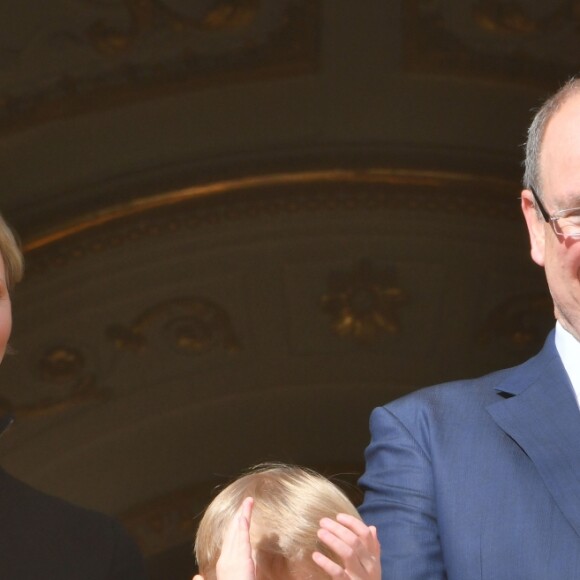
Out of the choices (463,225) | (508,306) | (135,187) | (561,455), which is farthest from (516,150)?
(561,455)

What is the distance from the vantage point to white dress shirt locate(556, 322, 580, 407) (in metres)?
1.92

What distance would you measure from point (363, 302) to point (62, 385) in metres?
1.38

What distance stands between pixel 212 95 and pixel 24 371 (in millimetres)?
1636

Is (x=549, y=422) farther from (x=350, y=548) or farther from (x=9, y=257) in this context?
(x=9, y=257)

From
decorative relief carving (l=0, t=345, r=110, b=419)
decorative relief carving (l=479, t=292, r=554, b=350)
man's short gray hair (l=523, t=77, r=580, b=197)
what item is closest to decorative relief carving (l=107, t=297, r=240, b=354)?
decorative relief carving (l=0, t=345, r=110, b=419)

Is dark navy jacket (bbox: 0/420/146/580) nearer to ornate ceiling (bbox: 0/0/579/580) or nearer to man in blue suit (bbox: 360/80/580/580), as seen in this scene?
man in blue suit (bbox: 360/80/580/580)

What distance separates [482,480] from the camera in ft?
6.02

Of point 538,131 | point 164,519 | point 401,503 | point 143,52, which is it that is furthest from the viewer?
point 164,519

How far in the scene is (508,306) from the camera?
6242mm

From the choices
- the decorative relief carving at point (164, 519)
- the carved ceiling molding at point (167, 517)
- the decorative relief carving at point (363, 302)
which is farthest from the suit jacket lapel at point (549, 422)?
the decorative relief carving at point (164, 519)

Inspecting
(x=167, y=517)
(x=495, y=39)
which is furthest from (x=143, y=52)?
(x=167, y=517)

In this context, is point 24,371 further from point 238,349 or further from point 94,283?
point 238,349

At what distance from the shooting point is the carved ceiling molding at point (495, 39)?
4934 mm

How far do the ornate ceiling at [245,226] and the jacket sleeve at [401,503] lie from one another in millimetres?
3156
